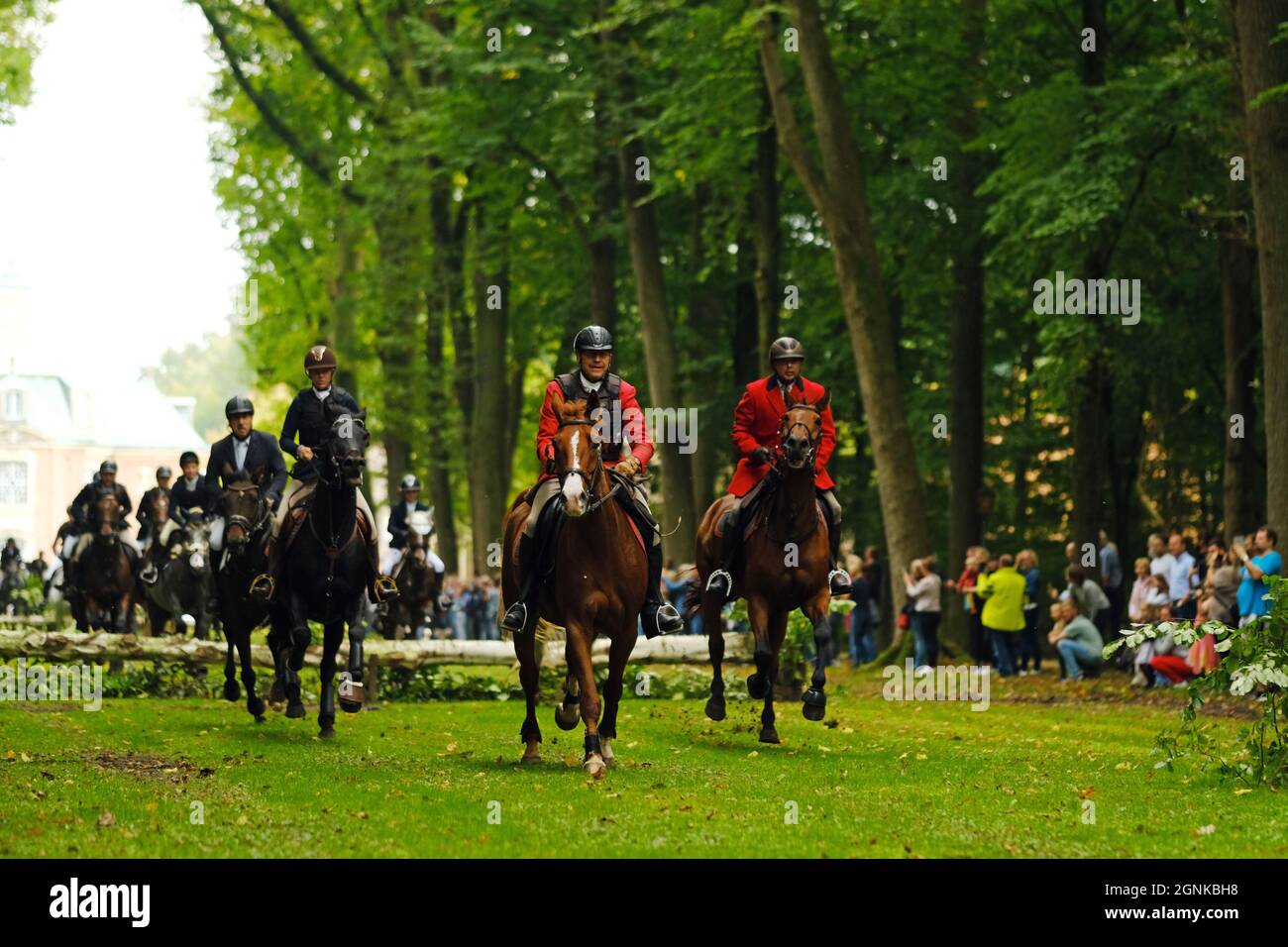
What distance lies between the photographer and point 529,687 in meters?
15.7

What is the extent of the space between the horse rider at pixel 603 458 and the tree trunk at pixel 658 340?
804 inches

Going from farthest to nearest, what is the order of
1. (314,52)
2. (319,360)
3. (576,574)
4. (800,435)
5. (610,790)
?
1. (314,52)
2. (319,360)
3. (800,435)
4. (576,574)
5. (610,790)

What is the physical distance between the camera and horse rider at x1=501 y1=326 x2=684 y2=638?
47.5 ft

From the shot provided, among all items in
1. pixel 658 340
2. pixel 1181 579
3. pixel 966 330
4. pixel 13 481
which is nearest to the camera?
pixel 1181 579

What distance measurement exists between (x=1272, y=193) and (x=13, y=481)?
3359 inches

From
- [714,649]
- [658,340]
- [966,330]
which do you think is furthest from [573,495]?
[658,340]

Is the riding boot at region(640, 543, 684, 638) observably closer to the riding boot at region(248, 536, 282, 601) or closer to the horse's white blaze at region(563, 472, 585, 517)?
the horse's white blaze at region(563, 472, 585, 517)

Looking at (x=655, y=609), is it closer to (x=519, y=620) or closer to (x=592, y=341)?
(x=519, y=620)

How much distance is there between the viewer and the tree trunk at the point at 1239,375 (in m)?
28.7

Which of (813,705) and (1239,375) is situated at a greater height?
(1239,375)

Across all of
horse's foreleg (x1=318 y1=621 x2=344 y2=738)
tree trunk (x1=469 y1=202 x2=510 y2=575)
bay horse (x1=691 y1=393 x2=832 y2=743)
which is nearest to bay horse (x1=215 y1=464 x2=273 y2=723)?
horse's foreleg (x1=318 y1=621 x2=344 y2=738)

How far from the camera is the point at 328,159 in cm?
4809

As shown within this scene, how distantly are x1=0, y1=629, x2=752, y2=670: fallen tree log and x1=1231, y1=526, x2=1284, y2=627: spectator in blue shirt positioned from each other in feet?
18.0
